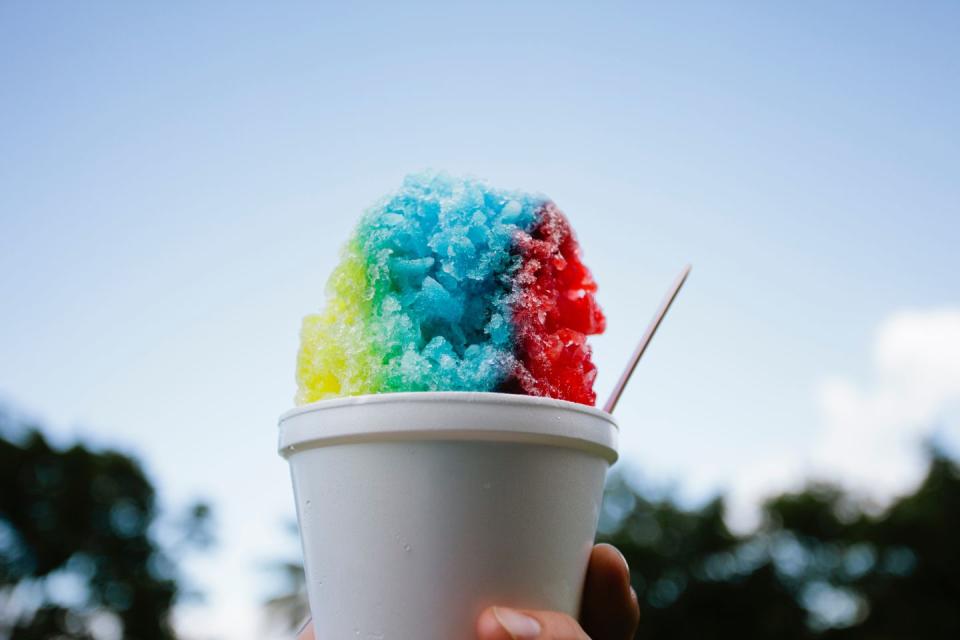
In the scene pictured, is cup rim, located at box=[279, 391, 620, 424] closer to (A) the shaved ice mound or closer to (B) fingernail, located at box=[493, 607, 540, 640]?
(A) the shaved ice mound

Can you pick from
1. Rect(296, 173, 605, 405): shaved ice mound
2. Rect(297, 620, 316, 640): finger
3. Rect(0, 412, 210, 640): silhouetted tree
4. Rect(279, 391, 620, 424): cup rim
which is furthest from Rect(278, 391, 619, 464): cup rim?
Rect(0, 412, 210, 640): silhouetted tree

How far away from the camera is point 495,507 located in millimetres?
1908

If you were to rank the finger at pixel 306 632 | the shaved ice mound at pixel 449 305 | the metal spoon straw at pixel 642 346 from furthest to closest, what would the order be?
1. the finger at pixel 306 632
2. the metal spoon straw at pixel 642 346
3. the shaved ice mound at pixel 449 305

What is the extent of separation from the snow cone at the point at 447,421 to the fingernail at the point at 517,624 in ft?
0.14

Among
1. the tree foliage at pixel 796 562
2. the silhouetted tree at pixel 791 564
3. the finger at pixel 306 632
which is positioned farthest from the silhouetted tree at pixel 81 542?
the finger at pixel 306 632

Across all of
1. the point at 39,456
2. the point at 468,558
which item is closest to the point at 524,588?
the point at 468,558

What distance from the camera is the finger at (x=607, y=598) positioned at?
2199mm

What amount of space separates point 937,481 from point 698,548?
1113cm

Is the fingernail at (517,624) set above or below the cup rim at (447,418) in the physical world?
below

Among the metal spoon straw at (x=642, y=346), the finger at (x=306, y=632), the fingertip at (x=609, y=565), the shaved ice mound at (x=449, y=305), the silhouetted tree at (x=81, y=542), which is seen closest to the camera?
the shaved ice mound at (x=449, y=305)

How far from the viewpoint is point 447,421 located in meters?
1.87

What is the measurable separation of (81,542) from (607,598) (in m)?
34.4

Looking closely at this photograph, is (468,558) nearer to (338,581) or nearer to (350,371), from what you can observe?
(338,581)

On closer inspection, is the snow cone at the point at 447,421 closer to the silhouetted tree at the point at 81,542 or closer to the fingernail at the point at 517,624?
the fingernail at the point at 517,624
